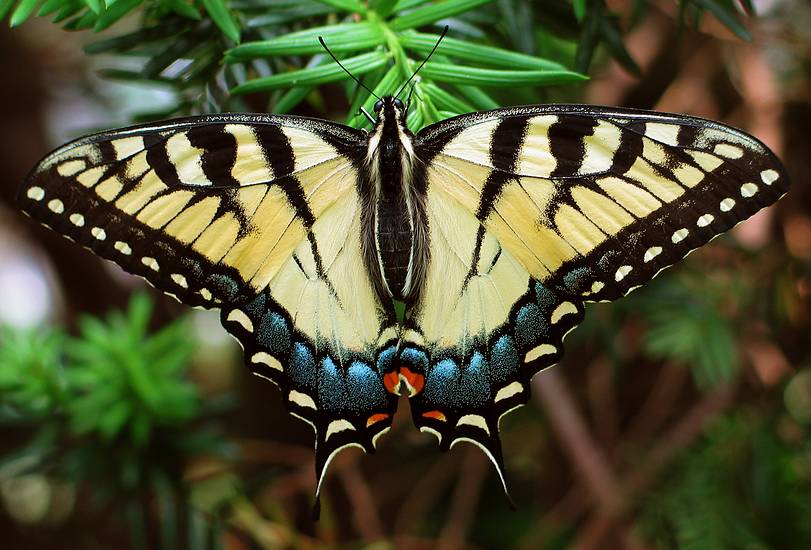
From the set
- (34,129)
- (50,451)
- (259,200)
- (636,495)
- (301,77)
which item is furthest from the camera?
(34,129)

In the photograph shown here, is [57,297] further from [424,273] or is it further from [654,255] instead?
[654,255]

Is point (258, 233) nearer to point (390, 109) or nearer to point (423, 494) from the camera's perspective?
point (390, 109)

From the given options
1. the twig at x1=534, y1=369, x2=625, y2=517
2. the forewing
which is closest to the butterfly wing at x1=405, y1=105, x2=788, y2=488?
the forewing

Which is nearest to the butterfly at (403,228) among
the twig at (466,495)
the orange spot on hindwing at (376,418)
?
the orange spot on hindwing at (376,418)

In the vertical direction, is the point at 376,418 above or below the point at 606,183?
below

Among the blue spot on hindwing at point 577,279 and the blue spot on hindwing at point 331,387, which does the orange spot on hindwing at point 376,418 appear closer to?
the blue spot on hindwing at point 331,387

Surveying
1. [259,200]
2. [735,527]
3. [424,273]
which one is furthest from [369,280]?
[735,527]

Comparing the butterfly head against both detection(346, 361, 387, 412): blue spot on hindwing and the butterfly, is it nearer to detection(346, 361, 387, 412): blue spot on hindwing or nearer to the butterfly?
the butterfly

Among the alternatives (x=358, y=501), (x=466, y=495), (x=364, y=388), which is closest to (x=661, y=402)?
(x=466, y=495)
